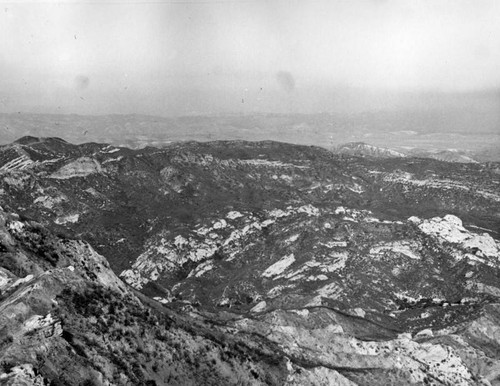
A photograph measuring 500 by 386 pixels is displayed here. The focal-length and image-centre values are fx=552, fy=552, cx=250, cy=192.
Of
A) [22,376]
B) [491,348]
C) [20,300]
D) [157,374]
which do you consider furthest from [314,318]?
[22,376]

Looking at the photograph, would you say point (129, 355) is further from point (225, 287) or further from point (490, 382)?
point (225, 287)

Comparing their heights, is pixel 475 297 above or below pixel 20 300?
below

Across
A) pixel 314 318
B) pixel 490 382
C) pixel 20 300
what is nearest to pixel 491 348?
pixel 490 382

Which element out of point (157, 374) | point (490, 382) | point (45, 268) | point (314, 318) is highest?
point (45, 268)

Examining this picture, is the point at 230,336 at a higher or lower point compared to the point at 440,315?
higher

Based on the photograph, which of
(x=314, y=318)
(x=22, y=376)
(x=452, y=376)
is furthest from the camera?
(x=314, y=318)

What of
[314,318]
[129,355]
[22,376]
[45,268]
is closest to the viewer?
[22,376]

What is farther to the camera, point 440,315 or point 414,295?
point 414,295

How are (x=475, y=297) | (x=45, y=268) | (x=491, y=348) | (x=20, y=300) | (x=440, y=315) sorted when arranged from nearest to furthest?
(x=20, y=300)
(x=45, y=268)
(x=491, y=348)
(x=440, y=315)
(x=475, y=297)

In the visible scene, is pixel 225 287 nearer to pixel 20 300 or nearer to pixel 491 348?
pixel 491 348
